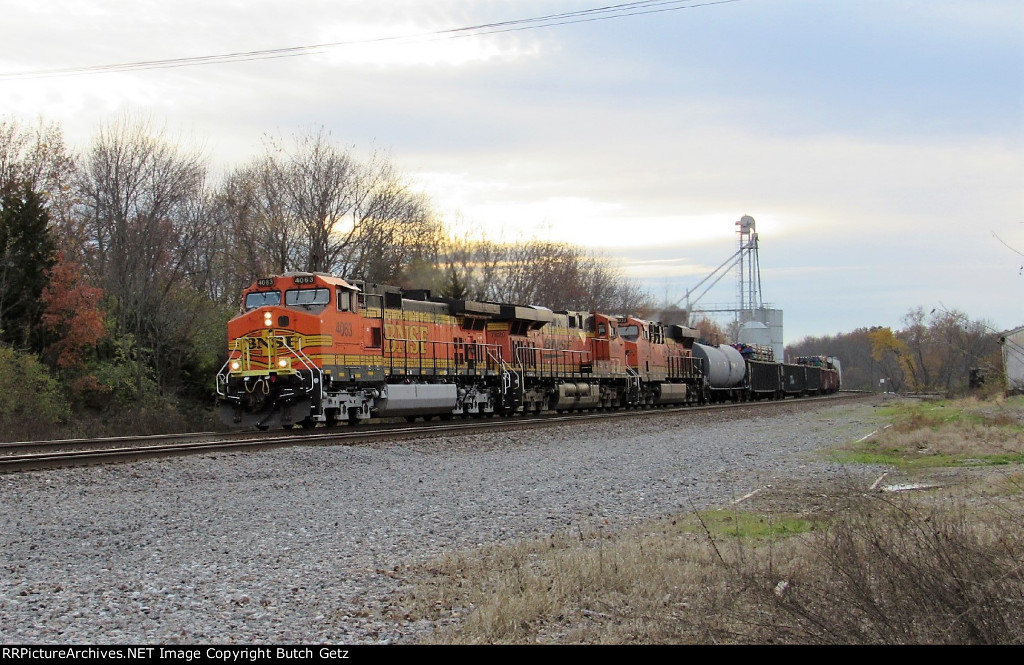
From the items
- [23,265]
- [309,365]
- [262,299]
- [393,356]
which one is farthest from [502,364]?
[23,265]

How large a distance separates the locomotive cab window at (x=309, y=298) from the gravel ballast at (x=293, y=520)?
4300mm

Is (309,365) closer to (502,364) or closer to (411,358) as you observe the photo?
(411,358)

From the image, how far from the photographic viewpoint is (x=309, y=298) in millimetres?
20578

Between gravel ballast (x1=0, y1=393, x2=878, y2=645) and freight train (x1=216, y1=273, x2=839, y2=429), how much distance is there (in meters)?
3.52

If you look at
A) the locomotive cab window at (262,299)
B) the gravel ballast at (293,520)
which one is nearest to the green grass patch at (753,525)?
the gravel ballast at (293,520)

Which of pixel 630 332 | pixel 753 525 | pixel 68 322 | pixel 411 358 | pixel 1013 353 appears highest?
pixel 68 322

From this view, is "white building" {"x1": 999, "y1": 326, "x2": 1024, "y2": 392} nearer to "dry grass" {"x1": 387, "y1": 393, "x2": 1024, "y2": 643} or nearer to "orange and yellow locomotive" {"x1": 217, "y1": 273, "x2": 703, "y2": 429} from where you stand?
"dry grass" {"x1": 387, "y1": 393, "x2": 1024, "y2": 643}

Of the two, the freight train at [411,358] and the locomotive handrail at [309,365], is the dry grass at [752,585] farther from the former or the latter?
the freight train at [411,358]

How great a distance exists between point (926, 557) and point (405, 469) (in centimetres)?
974

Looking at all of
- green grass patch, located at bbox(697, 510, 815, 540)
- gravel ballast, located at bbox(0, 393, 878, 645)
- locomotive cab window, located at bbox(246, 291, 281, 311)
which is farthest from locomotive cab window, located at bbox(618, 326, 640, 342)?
green grass patch, located at bbox(697, 510, 815, 540)

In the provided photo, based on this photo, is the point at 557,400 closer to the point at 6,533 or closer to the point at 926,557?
the point at 6,533

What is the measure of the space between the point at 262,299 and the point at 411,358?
13.1ft

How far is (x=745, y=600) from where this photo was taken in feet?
18.8

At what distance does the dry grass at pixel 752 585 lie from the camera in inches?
191
